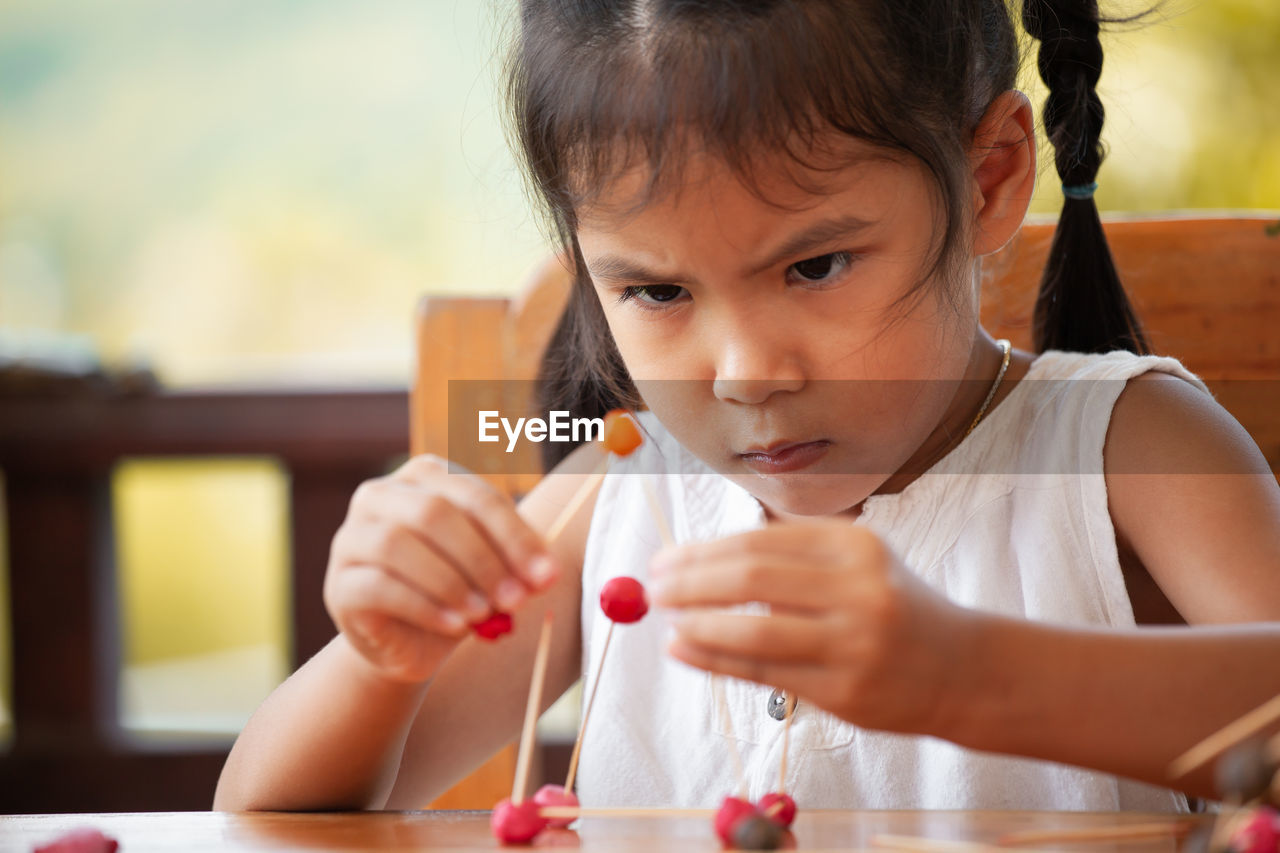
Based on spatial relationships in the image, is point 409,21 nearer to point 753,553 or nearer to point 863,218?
point 863,218

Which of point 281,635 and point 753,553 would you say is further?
point 281,635

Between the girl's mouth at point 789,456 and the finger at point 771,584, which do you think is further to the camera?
the girl's mouth at point 789,456

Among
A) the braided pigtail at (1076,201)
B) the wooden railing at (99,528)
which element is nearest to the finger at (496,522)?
the braided pigtail at (1076,201)

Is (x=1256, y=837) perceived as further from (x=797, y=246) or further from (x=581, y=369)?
(x=581, y=369)

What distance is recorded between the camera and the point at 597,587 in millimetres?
942

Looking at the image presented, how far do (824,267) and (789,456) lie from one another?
0.41 feet

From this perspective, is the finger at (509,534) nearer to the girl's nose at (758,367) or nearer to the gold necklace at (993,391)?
the girl's nose at (758,367)

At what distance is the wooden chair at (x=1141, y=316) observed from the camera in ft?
3.17

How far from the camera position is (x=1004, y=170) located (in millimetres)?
797

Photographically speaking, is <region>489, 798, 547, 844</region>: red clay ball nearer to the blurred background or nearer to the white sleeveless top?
the white sleeveless top

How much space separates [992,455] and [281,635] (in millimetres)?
1212

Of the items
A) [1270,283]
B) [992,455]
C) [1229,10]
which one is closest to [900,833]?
[992,455]

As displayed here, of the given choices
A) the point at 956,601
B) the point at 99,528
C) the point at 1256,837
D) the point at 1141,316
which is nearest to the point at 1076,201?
the point at 1141,316

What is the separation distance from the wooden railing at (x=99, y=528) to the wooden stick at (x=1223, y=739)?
131cm
